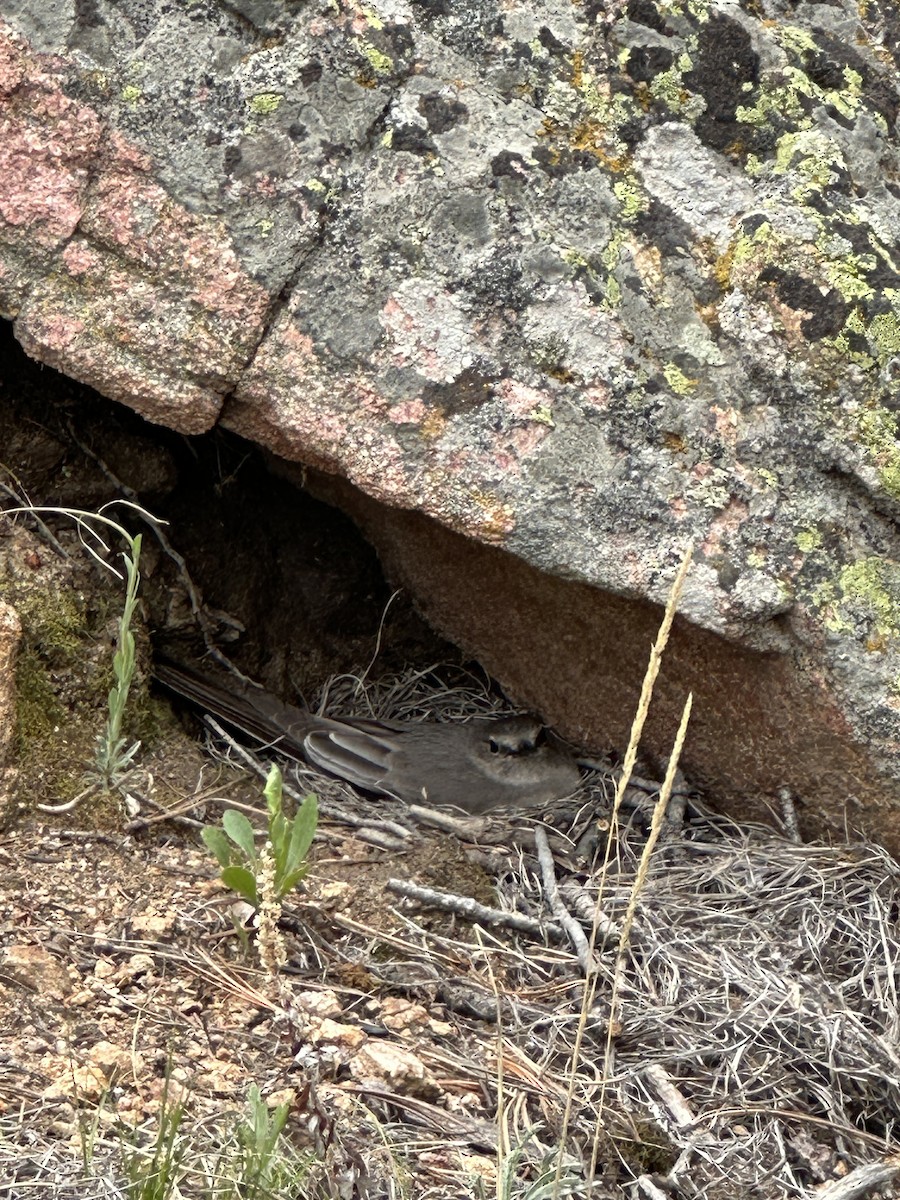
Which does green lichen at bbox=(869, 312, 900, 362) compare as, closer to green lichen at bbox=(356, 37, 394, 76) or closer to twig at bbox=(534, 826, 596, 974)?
green lichen at bbox=(356, 37, 394, 76)

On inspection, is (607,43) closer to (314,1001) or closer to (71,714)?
(71,714)

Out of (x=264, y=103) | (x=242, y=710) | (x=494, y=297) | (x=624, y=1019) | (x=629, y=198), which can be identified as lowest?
(x=242, y=710)

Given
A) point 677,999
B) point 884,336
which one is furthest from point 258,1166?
point 884,336

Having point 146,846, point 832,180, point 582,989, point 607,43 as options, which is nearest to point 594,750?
point 582,989

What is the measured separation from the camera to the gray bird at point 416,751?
3.81 metres

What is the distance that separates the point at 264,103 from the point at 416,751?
1786 millimetres

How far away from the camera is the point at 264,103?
10.6 feet

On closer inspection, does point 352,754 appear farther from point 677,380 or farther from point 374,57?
point 374,57

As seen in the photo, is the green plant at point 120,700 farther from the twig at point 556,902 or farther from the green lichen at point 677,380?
the green lichen at point 677,380

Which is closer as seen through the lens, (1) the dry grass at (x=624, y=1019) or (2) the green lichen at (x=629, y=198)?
(1) the dry grass at (x=624, y=1019)

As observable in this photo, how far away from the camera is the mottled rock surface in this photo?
3.17 m

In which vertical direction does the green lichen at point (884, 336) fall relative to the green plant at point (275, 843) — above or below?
above

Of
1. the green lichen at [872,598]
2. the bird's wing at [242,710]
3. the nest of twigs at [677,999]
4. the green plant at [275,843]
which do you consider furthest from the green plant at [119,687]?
the green lichen at [872,598]

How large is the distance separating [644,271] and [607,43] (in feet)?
1.93
